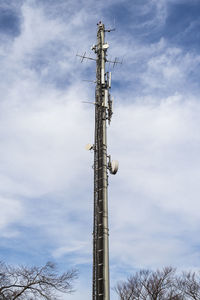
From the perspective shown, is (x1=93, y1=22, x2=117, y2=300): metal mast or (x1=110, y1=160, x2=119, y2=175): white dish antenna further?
(x1=110, y1=160, x2=119, y2=175): white dish antenna

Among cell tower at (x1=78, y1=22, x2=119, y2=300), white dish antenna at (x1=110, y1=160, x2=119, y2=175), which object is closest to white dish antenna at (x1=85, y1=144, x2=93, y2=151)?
cell tower at (x1=78, y1=22, x2=119, y2=300)

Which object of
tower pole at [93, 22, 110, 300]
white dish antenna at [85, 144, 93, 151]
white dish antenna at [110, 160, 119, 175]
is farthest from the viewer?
white dish antenna at [85, 144, 93, 151]

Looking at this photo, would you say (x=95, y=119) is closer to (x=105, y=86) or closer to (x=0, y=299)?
(x=105, y=86)

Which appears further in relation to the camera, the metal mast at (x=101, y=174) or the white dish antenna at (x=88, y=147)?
the white dish antenna at (x=88, y=147)

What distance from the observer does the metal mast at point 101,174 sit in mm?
15734

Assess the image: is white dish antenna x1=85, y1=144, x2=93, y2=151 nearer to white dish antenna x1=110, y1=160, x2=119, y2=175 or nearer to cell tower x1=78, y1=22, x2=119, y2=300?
cell tower x1=78, y1=22, x2=119, y2=300

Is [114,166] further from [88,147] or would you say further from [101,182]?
[88,147]

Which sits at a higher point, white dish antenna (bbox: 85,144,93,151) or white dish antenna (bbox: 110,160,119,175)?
white dish antenna (bbox: 85,144,93,151)

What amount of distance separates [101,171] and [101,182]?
64 cm

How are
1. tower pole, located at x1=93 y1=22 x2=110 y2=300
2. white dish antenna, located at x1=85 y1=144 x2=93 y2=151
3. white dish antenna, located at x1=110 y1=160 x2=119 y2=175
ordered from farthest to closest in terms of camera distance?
white dish antenna, located at x1=85 y1=144 x2=93 y2=151
white dish antenna, located at x1=110 y1=160 x2=119 y2=175
tower pole, located at x1=93 y1=22 x2=110 y2=300

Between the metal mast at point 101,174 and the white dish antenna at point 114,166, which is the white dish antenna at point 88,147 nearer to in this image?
the metal mast at point 101,174

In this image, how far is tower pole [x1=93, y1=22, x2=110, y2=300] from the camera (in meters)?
15.7

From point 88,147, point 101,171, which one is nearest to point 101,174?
point 101,171

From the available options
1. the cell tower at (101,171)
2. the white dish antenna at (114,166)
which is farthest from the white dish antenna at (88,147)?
the white dish antenna at (114,166)
